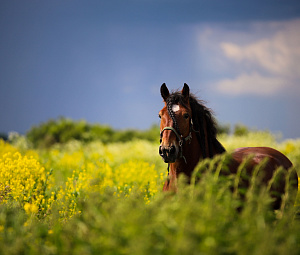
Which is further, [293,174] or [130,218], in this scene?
[293,174]

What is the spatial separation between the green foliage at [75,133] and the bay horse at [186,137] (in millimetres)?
38166

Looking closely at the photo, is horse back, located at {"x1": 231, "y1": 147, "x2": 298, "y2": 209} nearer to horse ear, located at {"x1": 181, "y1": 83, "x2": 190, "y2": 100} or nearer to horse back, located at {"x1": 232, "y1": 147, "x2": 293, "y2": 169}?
horse back, located at {"x1": 232, "y1": 147, "x2": 293, "y2": 169}

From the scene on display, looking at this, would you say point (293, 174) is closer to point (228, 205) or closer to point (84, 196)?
point (228, 205)

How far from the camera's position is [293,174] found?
5512 millimetres

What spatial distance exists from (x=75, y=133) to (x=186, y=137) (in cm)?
4222

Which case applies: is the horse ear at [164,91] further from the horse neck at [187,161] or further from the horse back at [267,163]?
the horse back at [267,163]

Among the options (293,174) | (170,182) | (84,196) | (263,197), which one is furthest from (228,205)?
(84,196)

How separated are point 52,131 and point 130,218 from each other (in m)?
47.1

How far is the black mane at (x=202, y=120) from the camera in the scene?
4.43 m

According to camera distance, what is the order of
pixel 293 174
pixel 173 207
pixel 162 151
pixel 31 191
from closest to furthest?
pixel 173 207 < pixel 162 151 < pixel 293 174 < pixel 31 191

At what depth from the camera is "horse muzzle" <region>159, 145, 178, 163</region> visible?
13.2 ft

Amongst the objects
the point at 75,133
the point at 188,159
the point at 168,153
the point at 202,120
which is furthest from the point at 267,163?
the point at 75,133

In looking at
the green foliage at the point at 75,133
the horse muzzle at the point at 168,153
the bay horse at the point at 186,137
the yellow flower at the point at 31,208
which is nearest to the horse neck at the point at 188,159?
the bay horse at the point at 186,137

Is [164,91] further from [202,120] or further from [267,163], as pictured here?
[267,163]
